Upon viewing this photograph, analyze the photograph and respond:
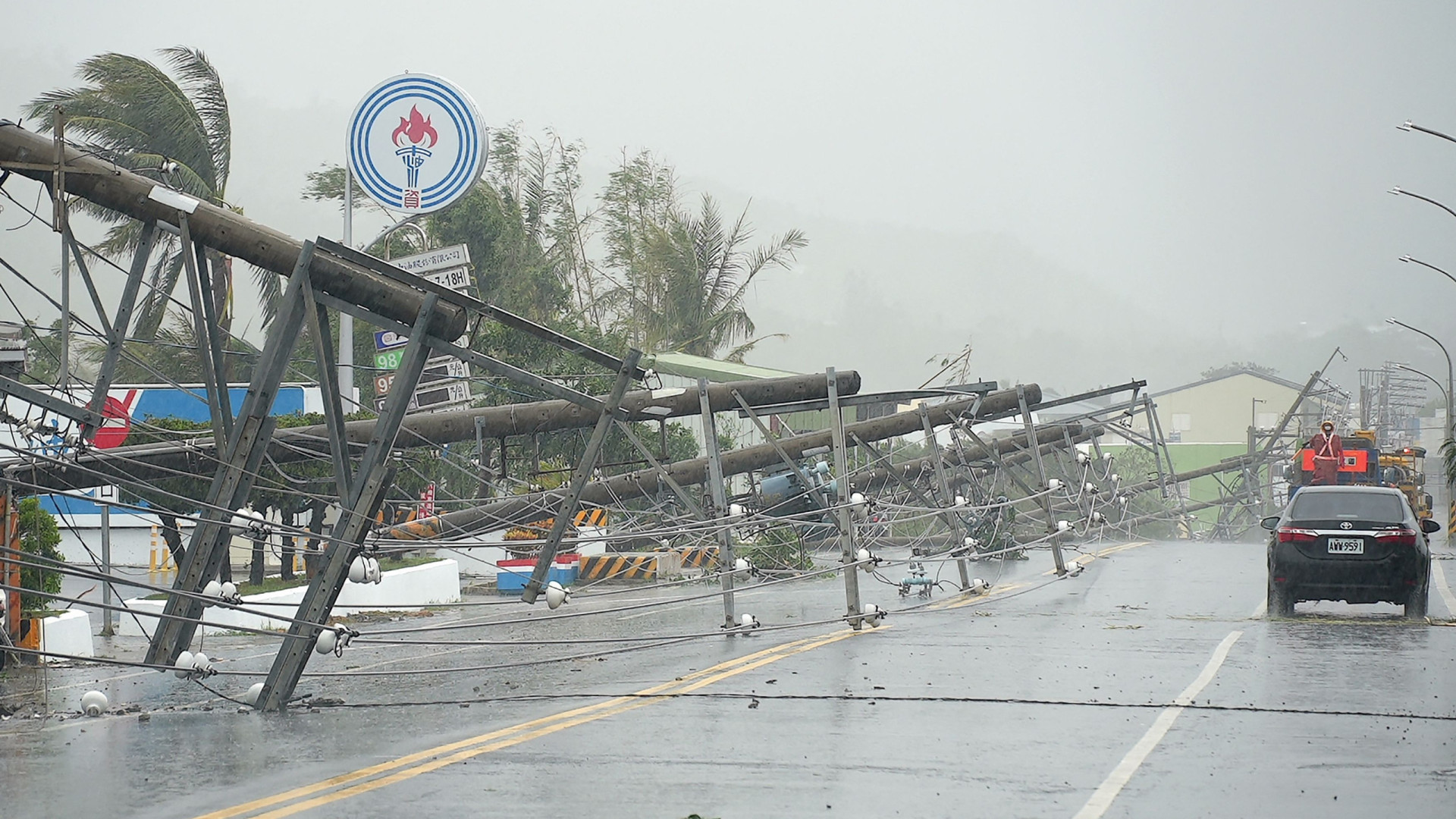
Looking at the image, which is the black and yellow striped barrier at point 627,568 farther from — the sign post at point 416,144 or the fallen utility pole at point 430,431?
the fallen utility pole at point 430,431

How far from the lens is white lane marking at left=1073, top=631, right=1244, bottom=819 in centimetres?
707

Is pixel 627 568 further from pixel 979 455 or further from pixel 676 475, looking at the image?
pixel 676 475

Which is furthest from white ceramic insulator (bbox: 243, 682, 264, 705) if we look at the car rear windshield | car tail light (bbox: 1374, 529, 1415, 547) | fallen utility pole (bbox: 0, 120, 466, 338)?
car tail light (bbox: 1374, 529, 1415, 547)

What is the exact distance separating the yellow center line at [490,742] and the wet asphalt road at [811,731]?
35 millimetres

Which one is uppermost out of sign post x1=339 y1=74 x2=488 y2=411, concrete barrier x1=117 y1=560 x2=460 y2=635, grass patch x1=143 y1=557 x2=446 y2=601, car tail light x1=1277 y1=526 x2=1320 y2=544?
sign post x1=339 y1=74 x2=488 y2=411

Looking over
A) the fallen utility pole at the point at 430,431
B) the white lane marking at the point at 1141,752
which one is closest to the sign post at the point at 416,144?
the fallen utility pole at the point at 430,431

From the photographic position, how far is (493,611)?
2150cm

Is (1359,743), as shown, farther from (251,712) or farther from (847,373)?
(847,373)

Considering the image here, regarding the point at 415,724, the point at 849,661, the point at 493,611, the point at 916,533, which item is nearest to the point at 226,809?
the point at 415,724

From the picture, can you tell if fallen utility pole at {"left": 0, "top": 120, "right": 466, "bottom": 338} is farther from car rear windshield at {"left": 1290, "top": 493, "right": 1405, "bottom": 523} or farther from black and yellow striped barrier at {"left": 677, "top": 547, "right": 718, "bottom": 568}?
black and yellow striped barrier at {"left": 677, "top": 547, "right": 718, "bottom": 568}

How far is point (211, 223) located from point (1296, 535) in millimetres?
12420

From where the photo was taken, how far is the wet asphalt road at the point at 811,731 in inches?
287

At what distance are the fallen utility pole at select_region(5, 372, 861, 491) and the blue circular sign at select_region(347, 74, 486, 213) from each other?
9.37 metres

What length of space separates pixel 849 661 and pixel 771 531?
624 inches
